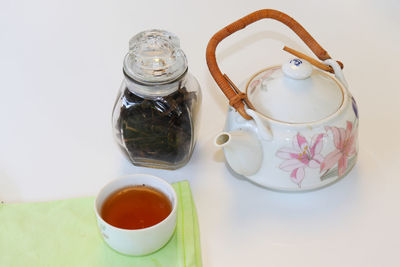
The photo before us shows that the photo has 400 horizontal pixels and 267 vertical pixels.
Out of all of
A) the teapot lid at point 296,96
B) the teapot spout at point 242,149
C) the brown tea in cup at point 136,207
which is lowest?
the brown tea in cup at point 136,207

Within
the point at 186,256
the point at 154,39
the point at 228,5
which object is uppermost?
the point at 154,39

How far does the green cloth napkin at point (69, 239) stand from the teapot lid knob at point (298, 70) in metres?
0.29

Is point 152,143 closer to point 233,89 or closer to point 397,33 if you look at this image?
point 233,89

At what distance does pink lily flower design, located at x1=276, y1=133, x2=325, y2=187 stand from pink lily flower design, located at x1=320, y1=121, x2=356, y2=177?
2cm

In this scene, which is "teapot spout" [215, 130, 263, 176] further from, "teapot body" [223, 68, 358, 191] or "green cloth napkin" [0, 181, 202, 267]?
"green cloth napkin" [0, 181, 202, 267]

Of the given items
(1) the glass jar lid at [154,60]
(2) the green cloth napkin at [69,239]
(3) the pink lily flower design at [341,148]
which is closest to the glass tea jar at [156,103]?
(1) the glass jar lid at [154,60]

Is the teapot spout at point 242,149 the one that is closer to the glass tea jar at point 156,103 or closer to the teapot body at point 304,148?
the teapot body at point 304,148

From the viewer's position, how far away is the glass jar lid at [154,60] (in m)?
0.91

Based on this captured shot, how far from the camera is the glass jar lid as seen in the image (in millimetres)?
913

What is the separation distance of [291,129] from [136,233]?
1.01 ft

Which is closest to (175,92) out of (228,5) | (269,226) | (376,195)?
(269,226)

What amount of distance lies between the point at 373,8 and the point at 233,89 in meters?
0.70

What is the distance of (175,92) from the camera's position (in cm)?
95

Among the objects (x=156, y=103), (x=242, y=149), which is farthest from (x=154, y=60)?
(x=242, y=149)
